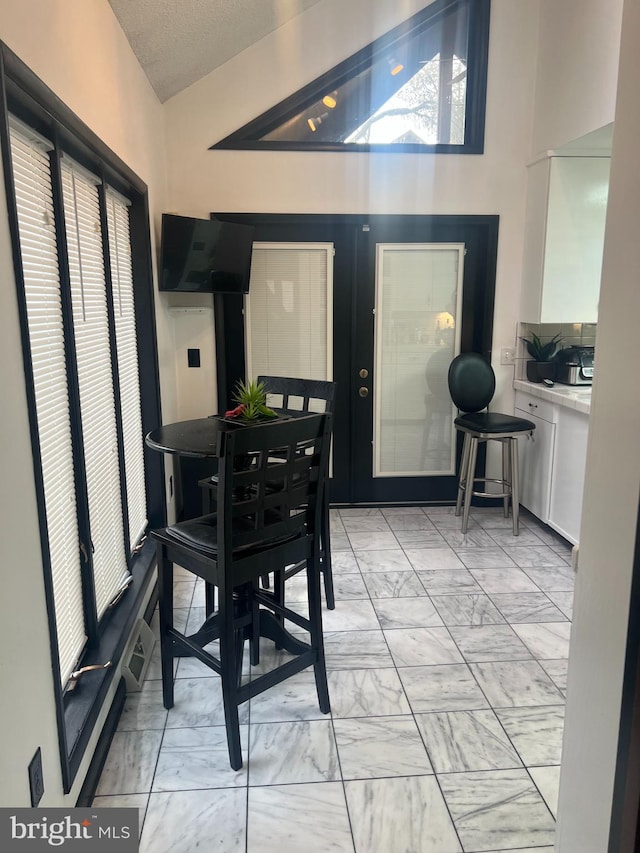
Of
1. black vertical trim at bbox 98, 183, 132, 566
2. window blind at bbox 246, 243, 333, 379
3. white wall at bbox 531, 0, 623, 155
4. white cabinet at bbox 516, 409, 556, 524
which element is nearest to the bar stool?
white cabinet at bbox 516, 409, 556, 524

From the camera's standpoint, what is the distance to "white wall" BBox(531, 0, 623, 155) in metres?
3.02

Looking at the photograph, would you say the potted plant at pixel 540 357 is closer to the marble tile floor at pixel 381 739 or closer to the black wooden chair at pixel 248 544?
the marble tile floor at pixel 381 739

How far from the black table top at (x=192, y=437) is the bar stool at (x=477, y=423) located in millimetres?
1445

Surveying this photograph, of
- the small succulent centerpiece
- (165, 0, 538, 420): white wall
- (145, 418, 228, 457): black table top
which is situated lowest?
(145, 418, 228, 457): black table top

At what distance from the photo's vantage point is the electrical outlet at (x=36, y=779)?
1.35m

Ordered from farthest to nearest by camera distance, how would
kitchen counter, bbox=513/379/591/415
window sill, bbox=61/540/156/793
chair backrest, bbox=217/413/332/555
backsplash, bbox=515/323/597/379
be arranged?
backsplash, bbox=515/323/597/379 → kitchen counter, bbox=513/379/591/415 → chair backrest, bbox=217/413/332/555 → window sill, bbox=61/540/156/793

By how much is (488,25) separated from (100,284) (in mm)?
3133

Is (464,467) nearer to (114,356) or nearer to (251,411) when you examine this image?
(251,411)

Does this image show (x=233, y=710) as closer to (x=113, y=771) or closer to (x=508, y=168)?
(x=113, y=771)

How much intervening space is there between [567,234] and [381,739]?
314cm

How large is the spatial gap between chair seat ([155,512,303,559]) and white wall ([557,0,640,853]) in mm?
1028

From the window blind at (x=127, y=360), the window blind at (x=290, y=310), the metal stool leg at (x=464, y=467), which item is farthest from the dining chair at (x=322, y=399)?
the metal stool leg at (x=464, y=467)

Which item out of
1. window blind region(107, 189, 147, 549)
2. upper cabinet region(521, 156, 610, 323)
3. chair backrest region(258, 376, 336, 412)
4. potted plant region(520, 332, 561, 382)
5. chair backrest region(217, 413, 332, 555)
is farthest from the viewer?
potted plant region(520, 332, 561, 382)

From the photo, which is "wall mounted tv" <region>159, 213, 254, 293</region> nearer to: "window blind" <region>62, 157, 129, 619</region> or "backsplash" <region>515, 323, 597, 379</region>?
"window blind" <region>62, 157, 129, 619</region>
